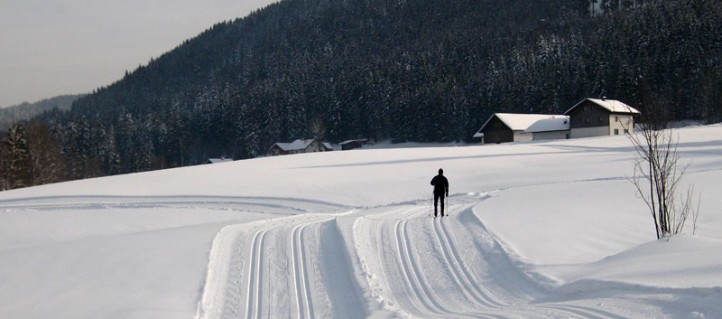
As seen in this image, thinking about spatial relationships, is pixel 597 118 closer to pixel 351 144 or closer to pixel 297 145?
pixel 351 144

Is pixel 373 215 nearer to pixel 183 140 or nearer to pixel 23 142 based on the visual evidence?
pixel 23 142

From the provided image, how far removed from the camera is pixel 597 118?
71.4 metres

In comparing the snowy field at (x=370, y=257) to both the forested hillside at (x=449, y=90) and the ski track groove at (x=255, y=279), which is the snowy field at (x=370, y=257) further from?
the forested hillside at (x=449, y=90)

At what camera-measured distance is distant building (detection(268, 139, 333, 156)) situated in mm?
106688

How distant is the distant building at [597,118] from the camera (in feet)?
230

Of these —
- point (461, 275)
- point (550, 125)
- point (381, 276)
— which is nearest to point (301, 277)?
point (381, 276)

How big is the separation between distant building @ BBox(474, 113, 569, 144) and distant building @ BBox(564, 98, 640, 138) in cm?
233

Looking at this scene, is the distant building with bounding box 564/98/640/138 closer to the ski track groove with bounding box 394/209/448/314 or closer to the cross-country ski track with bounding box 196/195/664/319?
the cross-country ski track with bounding box 196/195/664/319

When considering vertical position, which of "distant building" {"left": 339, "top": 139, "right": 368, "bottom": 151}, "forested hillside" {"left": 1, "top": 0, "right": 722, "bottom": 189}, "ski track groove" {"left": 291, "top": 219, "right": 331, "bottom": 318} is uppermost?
"forested hillside" {"left": 1, "top": 0, "right": 722, "bottom": 189}

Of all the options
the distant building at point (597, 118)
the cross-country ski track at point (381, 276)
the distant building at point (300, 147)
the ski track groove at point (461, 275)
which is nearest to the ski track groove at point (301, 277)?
the cross-country ski track at point (381, 276)

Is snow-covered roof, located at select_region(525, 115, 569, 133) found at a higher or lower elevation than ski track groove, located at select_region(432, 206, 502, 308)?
higher

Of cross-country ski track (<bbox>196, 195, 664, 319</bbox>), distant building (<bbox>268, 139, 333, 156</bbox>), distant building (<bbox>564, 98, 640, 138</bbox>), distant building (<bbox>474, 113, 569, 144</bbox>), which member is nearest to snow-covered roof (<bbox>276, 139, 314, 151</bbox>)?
distant building (<bbox>268, 139, 333, 156</bbox>)

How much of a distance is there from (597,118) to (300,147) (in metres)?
54.5

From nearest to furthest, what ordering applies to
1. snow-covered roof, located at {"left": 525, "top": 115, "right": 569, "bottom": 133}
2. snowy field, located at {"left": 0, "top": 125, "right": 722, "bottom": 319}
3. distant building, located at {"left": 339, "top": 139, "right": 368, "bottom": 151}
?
snowy field, located at {"left": 0, "top": 125, "right": 722, "bottom": 319} → snow-covered roof, located at {"left": 525, "top": 115, "right": 569, "bottom": 133} → distant building, located at {"left": 339, "top": 139, "right": 368, "bottom": 151}
